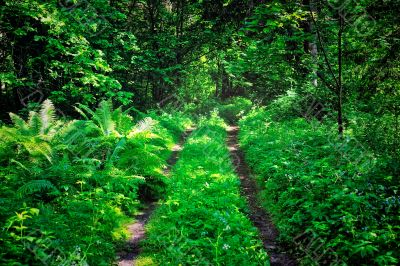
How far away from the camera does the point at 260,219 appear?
6.53m

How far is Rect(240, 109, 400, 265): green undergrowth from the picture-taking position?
169 inches

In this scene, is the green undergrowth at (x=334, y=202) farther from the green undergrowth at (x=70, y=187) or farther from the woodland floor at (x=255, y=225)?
the green undergrowth at (x=70, y=187)

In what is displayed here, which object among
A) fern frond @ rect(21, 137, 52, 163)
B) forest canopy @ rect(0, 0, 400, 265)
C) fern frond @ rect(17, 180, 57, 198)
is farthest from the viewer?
fern frond @ rect(21, 137, 52, 163)

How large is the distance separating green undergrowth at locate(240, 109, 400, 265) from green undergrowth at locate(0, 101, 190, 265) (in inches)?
122

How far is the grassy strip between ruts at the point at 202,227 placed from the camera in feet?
15.2

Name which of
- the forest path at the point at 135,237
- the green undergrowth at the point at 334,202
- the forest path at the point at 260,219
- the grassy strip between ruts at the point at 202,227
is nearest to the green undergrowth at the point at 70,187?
the forest path at the point at 135,237

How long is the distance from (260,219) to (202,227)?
1709mm

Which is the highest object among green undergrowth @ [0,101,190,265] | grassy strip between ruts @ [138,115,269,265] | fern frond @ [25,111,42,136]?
fern frond @ [25,111,42,136]

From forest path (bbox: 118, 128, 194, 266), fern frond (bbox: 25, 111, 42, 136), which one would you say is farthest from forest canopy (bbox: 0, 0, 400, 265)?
forest path (bbox: 118, 128, 194, 266)

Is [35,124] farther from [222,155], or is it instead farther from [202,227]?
[222,155]

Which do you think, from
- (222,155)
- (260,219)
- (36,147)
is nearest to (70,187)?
(36,147)

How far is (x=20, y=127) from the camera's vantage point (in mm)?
7352

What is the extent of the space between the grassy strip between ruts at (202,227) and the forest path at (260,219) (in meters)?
0.25

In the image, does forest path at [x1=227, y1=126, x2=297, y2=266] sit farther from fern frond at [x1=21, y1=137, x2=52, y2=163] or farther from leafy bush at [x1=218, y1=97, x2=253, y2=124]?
leafy bush at [x1=218, y1=97, x2=253, y2=124]
